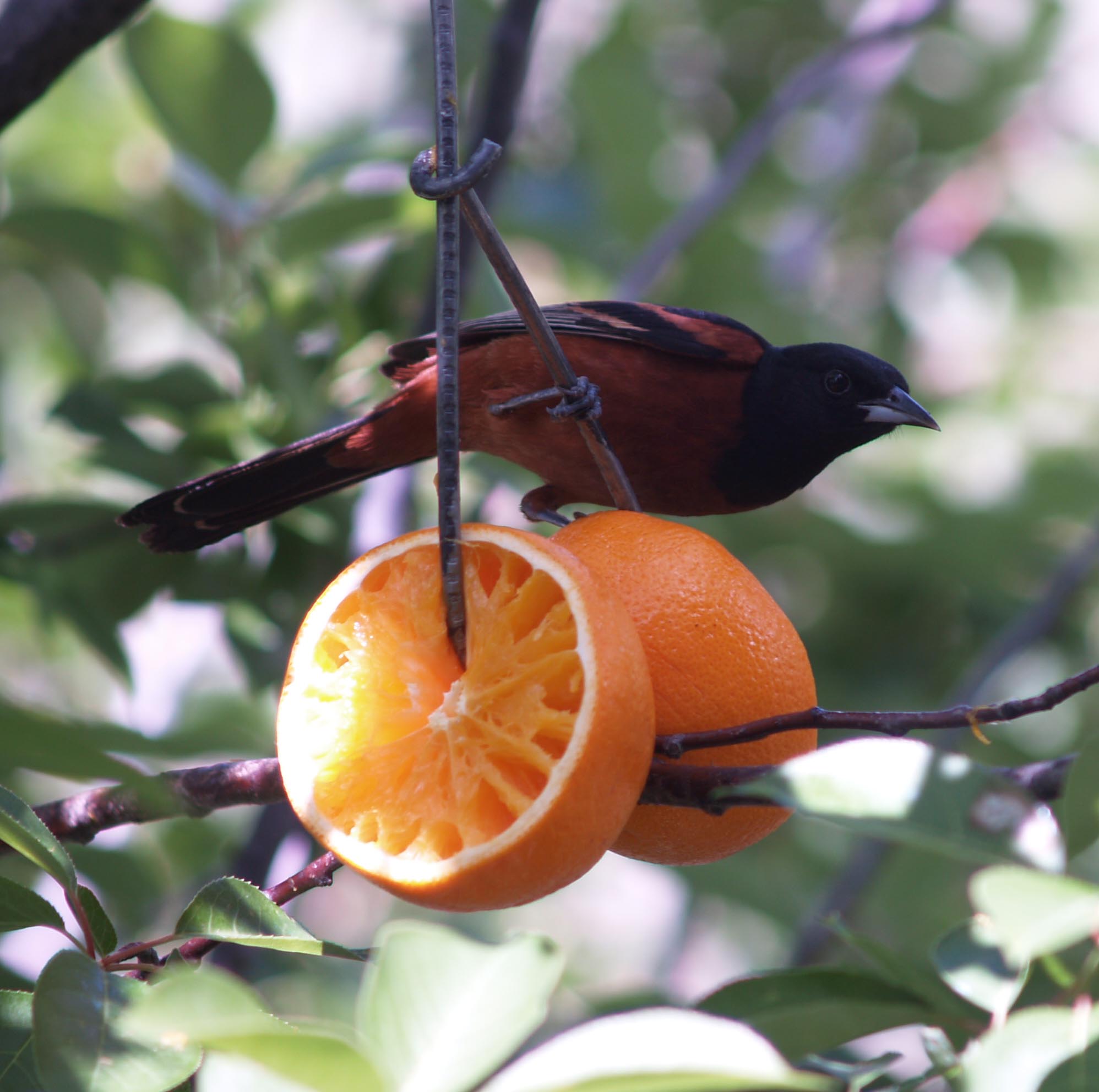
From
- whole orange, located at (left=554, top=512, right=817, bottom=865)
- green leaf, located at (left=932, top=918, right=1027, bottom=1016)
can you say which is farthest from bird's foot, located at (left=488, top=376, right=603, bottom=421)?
green leaf, located at (left=932, top=918, right=1027, bottom=1016)

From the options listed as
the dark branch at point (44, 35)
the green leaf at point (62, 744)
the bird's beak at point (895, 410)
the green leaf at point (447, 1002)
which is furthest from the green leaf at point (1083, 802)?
the dark branch at point (44, 35)

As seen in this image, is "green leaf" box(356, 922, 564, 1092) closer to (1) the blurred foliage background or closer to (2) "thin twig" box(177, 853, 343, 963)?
(1) the blurred foliage background

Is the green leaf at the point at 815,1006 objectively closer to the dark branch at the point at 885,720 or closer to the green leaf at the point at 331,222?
the dark branch at the point at 885,720

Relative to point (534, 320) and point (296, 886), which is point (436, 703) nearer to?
point (296, 886)

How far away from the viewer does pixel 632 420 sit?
10.1ft

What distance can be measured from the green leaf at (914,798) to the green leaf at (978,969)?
13cm

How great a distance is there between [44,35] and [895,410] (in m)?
Answer: 2.15

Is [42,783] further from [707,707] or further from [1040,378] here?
[1040,378]

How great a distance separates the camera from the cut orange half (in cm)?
149

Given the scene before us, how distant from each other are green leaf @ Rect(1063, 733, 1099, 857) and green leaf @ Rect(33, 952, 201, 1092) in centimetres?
94

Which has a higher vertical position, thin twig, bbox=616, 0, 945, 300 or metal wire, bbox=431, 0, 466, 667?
thin twig, bbox=616, 0, 945, 300

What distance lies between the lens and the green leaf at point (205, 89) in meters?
3.38

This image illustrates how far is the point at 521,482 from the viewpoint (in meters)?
3.72

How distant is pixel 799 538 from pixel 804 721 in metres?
3.21
